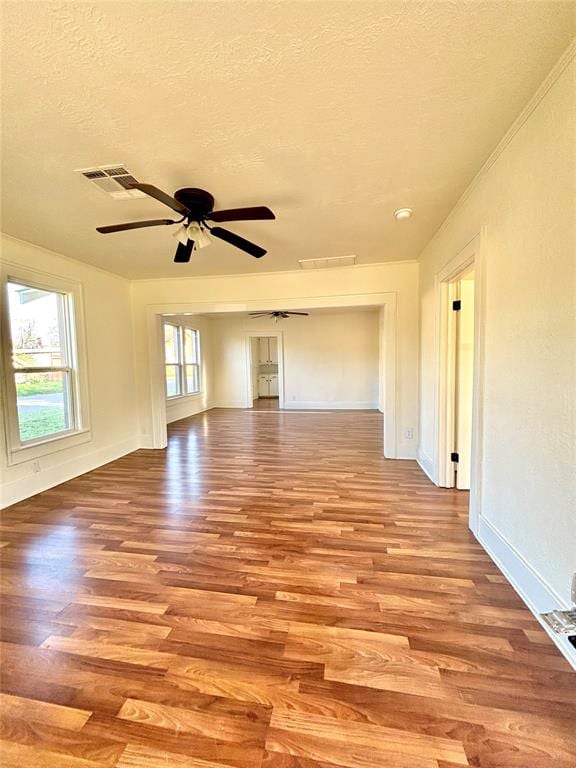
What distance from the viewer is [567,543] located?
4.61 ft

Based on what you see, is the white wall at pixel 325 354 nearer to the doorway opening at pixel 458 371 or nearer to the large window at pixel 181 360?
the large window at pixel 181 360

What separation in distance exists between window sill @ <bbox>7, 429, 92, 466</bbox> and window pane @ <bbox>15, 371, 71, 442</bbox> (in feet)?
0.33

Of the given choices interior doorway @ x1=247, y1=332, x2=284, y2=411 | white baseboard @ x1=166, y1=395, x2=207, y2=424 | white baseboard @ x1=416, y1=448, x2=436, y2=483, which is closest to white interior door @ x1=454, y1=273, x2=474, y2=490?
white baseboard @ x1=416, y1=448, x2=436, y2=483

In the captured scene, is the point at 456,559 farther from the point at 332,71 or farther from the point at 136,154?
the point at 136,154

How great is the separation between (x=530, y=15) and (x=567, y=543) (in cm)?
208

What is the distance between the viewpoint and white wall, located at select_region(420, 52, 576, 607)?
1.40 m

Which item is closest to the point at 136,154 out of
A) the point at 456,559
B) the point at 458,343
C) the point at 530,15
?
the point at 530,15

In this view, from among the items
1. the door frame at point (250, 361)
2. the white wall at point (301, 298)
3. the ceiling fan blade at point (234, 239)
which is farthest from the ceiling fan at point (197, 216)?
the door frame at point (250, 361)

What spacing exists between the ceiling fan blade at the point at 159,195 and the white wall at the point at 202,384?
5075 millimetres

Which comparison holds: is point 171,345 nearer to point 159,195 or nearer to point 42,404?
point 42,404

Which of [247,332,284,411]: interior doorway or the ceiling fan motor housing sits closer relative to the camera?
the ceiling fan motor housing

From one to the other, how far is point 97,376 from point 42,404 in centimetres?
80

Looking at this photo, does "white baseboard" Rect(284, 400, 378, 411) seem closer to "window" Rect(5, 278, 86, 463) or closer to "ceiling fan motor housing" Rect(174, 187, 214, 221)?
"window" Rect(5, 278, 86, 463)

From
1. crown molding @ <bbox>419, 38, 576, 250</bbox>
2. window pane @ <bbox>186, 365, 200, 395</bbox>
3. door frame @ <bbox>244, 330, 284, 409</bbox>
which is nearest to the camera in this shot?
crown molding @ <bbox>419, 38, 576, 250</bbox>
